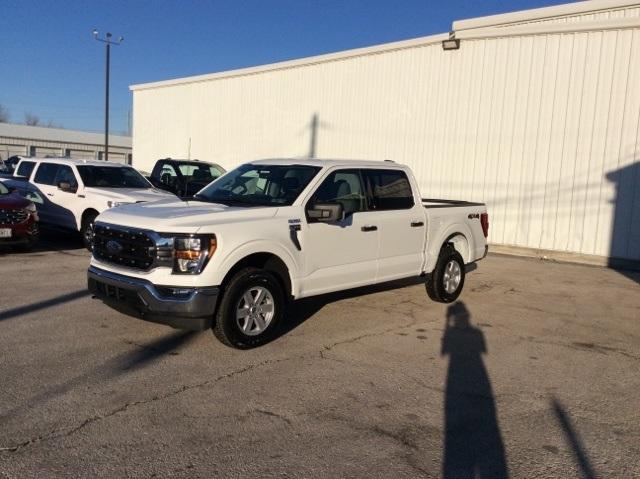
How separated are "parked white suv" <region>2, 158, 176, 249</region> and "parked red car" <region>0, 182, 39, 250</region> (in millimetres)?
902

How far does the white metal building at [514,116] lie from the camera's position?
12.6 metres

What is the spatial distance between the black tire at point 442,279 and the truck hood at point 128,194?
5.08 metres

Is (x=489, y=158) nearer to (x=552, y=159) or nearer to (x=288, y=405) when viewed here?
(x=552, y=159)

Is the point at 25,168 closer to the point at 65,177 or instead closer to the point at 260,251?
the point at 65,177

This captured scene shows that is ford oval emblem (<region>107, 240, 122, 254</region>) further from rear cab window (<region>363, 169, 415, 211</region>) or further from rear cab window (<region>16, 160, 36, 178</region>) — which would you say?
rear cab window (<region>16, 160, 36, 178</region>)

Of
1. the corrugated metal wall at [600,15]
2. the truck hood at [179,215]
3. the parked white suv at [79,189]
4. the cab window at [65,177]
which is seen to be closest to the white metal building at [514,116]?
the corrugated metal wall at [600,15]

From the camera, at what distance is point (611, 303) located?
29.7 ft

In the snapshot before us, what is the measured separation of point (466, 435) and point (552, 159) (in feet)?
35.4

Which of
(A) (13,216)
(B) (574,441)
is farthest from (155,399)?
(A) (13,216)

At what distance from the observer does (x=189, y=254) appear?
529 cm

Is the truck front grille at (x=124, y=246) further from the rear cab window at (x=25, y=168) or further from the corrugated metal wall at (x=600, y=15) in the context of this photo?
the corrugated metal wall at (x=600, y=15)

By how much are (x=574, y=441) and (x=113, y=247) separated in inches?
170

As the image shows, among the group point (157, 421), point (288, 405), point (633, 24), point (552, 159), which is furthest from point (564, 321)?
point (633, 24)

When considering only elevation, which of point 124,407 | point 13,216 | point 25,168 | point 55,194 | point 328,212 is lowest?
point 124,407
